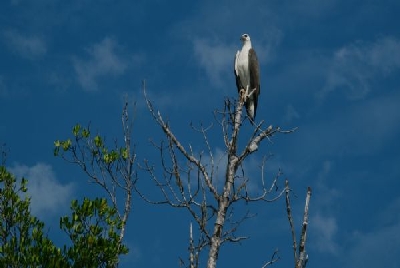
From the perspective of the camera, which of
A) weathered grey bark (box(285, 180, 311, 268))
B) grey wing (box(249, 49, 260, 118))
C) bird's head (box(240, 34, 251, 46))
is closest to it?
weathered grey bark (box(285, 180, 311, 268))

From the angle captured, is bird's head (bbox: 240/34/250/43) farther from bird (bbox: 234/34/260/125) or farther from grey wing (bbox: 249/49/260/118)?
grey wing (bbox: 249/49/260/118)

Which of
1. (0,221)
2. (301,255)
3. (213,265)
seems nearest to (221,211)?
(213,265)

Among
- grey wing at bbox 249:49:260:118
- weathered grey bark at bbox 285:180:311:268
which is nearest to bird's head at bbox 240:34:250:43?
grey wing at bbox 249:49:260:118

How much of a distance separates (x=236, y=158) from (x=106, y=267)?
3.51 m

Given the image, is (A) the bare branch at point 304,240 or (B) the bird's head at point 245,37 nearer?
(A) the bare branch at point 304,240

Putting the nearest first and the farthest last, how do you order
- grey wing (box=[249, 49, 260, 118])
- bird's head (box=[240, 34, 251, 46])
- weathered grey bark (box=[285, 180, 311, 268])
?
1. weathered grey bark (box=[285, 180, 311, 268])
2. grey wing (box=[249, 49, 260, 118])
3. bird's head (box=[240, 34, 251, 46])

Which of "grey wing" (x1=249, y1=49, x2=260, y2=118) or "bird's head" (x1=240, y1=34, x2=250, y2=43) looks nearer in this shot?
"grey wing" (x1=249, y1=49, x2=260, y2=118)

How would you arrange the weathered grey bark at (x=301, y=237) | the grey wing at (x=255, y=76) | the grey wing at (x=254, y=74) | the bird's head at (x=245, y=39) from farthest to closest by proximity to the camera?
the bird's head at (x=245, y=39)
the grey wing at (x=254, y=74)
the grey wing at (x=255, y=76)
the weathered grey bark at (x=301, y=237)

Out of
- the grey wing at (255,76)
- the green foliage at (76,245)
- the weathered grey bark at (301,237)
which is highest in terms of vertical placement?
the grey wing at (255,76)

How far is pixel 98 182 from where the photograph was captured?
1456 centimetres

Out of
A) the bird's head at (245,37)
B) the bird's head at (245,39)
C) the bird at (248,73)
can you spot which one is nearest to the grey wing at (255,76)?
the bird at (248,73)

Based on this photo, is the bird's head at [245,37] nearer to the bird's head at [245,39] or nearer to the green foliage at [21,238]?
the bird's head at [245,39]

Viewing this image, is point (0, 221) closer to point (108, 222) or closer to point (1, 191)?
point (1, 191)

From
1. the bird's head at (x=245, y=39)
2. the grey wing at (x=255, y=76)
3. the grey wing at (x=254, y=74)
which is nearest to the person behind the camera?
the grey wing at (x=255, y=76)
